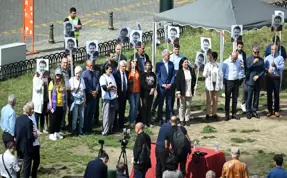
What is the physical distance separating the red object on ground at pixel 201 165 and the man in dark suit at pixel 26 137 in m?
2.23

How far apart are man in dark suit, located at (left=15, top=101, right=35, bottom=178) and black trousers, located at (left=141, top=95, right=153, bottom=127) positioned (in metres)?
5.10

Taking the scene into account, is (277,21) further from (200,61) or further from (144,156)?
(144,156)

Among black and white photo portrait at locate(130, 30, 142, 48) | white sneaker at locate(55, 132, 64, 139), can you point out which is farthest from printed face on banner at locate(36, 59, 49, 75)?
black and white photo portrait at locate(130, 30, 142, 48)

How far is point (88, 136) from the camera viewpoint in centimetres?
2450

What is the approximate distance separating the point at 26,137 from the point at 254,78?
7.69 metres

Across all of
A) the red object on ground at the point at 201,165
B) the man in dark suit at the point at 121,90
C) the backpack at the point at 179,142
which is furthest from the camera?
the man in dark suit at the point at 121,90

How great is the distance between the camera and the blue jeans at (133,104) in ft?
82.7

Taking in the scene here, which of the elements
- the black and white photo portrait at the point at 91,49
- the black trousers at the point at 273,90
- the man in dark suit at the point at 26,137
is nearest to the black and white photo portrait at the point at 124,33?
the black and white photo portrait at the point at 91,49

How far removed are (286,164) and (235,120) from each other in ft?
12.6

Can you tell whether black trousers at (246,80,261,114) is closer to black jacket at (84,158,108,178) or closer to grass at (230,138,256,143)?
grass at (230,138,256,143)

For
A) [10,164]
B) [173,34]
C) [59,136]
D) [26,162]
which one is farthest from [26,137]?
[173,34]

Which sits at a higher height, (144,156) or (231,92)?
(231,92)

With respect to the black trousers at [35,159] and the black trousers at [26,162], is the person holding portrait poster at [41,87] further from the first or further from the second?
the black trousers at [26,162]

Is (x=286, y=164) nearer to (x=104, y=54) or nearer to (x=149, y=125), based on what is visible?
(x=149, y=125)
